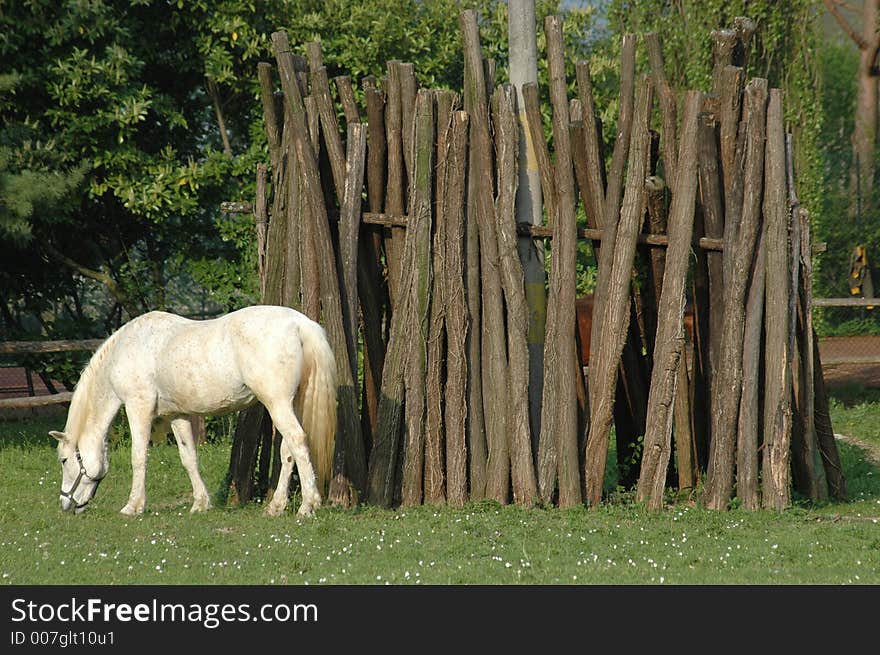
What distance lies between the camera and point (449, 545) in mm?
7629

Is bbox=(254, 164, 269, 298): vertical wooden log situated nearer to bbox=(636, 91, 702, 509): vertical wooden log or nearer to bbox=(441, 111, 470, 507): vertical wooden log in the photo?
bbox=(441, 111, 470, 507): vertical wooden log

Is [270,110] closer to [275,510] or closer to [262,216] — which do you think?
[262,216]

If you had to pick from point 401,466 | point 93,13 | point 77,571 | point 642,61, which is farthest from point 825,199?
point 77,571

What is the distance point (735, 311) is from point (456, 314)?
1993mm

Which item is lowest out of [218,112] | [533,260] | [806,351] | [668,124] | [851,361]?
[851,361]

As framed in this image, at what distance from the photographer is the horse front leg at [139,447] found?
30.3 ft

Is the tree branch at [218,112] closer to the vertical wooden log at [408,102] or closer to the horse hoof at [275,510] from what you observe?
the vertical wooden log at [408,102]

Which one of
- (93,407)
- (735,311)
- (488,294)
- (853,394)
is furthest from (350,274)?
(853,394)

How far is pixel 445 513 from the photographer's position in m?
8.84

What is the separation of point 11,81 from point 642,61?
9.87m

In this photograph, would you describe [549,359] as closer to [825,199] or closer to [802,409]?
[802,409]

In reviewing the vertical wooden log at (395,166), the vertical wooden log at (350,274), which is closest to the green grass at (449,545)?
the vertical wooden log at (350,274)

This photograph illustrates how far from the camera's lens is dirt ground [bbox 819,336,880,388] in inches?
642

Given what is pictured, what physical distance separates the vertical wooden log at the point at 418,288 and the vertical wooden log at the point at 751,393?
7.48 feet
